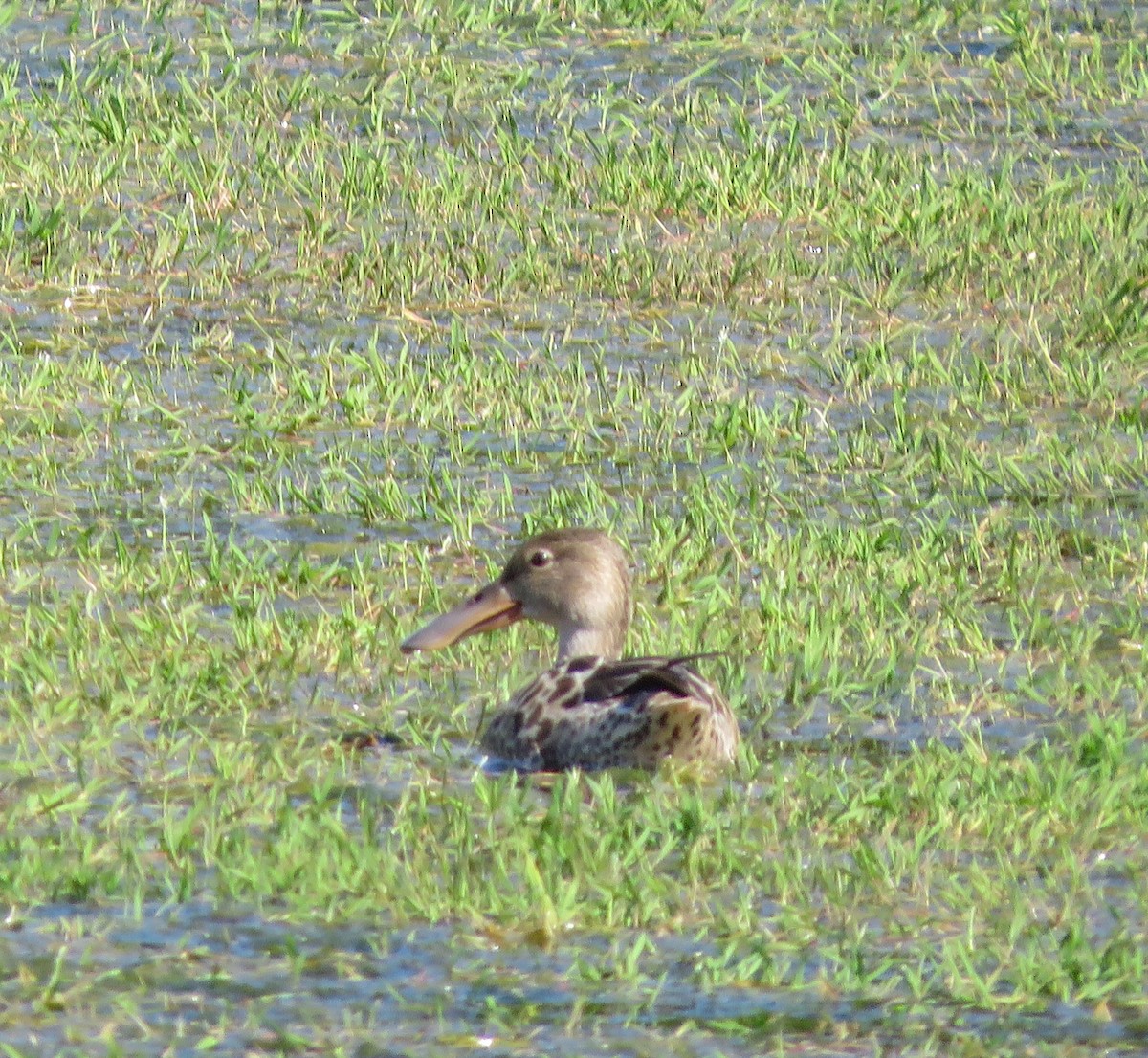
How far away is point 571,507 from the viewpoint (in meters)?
8.57

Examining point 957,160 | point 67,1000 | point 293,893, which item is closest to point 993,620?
point 293,893

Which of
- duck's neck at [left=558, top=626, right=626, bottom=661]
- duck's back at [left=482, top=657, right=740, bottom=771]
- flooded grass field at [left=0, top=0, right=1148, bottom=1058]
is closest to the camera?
flooded grass field at [left=0, top=0, right=1148, bottom=1058]

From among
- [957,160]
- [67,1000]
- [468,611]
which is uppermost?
[957,160]

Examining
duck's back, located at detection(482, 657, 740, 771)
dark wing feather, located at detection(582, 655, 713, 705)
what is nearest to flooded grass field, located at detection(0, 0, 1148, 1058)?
duck's back, located at detection(482, 657, 740, 771)

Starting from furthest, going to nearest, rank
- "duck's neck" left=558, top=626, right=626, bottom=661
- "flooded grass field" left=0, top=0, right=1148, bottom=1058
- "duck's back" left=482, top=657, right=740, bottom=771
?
"duck's neck" left=558, top=626, right=626, bottom=661 → "duck's back" left=482, top=657, right=740, bottom=771 → "flooded grass field" left=0, top=0, right=1148, bottom=1058

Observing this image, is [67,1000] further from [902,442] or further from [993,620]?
[902,442]

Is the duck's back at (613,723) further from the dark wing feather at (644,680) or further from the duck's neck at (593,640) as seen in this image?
the duck's neck at (593,640)

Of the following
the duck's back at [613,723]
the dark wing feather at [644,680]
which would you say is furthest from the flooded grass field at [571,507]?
the dark wing feather at [644,680]

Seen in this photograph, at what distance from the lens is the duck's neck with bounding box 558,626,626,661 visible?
7.34 meters

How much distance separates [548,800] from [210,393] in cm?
372

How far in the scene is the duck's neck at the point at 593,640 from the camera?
289 inches

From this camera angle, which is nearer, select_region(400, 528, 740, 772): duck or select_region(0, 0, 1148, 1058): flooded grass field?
select_region(0, 0, 1148, 1058): flooded grass field

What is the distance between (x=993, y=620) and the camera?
305 inches

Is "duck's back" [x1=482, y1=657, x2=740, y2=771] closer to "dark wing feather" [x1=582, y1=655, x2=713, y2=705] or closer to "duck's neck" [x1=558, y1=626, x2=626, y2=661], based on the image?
"dark wing feather" [x1=582, y1=655, x2=713, y2=705]
